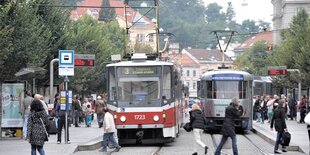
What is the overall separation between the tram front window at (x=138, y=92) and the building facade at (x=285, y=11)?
100810 mm

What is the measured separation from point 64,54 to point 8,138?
202 inches

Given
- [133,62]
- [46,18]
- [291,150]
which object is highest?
[46,18]

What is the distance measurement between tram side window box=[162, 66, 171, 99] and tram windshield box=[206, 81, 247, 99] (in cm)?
1076

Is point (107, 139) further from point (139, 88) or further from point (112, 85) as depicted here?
point (112, 85)

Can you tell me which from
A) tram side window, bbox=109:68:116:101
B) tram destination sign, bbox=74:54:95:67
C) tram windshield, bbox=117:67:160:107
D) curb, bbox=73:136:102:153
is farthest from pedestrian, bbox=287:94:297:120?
curb, bbox=73:136:102:153

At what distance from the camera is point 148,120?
99.5 ft

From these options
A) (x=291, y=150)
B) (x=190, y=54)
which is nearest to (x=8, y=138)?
(x=291, y=150)

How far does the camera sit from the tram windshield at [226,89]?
41781mm

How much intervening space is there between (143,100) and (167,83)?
4.04ft

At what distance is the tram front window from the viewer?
100ft

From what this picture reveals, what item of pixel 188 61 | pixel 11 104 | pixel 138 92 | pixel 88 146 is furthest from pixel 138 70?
pixel 188 61

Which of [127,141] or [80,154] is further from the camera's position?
[127,141]

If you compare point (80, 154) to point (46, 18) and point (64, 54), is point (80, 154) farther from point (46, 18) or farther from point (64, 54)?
point (46, 18)

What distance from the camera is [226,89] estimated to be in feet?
137
